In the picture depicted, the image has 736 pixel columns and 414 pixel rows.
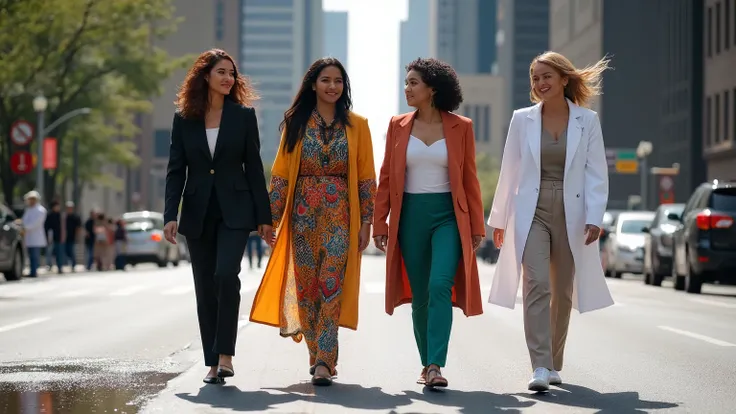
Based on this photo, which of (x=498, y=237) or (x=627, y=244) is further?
(x=627, y=244)

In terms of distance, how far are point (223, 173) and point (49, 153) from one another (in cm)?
3856

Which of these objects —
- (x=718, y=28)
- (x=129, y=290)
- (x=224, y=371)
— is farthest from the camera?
A: (x=718, y=28)

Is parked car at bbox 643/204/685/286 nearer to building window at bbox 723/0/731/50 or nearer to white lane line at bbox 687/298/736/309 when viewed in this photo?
white lane line at bbox 687/298/736/309

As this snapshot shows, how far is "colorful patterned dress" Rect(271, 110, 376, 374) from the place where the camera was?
9.02m

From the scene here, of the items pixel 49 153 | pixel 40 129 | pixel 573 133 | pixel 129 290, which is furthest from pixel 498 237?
pixel 49 153

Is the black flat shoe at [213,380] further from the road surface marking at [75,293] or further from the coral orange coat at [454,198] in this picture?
the road surface marking at [75,293]

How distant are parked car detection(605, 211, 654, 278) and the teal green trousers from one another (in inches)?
929

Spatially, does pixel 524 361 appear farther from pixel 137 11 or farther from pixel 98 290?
pixel 137 11

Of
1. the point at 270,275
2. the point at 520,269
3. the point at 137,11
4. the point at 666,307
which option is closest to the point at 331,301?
the point at 270,275

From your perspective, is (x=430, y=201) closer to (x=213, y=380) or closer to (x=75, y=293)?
(x=213, y=380)

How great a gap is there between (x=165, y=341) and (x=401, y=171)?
182 inches

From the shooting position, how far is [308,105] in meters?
9.22

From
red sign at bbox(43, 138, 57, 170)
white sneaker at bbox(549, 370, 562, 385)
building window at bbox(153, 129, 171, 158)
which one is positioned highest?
building window at bbox(153, 129, 171, 158)

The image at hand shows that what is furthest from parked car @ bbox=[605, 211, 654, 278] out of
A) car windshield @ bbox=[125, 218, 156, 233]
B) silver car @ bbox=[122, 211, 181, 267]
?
car windshield @ bbox=[125, 218, 156, 233]
